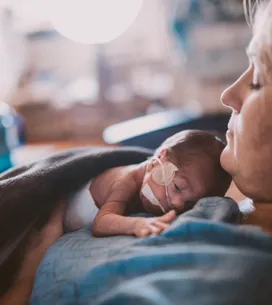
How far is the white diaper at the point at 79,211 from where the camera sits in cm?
105

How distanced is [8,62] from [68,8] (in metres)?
0.89

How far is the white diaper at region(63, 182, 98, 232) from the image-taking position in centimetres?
105

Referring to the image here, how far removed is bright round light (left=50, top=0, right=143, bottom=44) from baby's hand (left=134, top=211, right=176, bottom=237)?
2385mm

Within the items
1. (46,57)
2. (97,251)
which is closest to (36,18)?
(46,57)

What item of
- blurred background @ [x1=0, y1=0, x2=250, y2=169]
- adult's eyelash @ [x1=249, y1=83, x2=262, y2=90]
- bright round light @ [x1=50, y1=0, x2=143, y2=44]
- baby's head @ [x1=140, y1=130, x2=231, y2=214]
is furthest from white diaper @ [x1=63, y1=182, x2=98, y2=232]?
bright round light @ [x1=50, y1=0, x2=143, y2=44]

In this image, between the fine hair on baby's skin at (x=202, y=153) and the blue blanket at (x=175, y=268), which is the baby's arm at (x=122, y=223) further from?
the fine hair on baby's skin at (x=202, y=153)

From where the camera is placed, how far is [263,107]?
83 cm

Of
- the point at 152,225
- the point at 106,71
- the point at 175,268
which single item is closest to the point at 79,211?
the point at 152,225

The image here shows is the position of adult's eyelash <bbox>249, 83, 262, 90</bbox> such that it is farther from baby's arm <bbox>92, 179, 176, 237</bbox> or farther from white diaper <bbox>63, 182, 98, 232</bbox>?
white diaper <bbox>63, 182, 98, 232</bbox>

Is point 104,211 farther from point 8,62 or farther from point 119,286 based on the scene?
point 8,62

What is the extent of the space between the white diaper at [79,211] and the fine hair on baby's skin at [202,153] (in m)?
0.21

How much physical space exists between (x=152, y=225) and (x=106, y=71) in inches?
113

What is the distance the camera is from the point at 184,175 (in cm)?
99

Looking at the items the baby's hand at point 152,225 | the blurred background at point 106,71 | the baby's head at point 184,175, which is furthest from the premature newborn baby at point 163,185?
the blurred background at point 106,71
